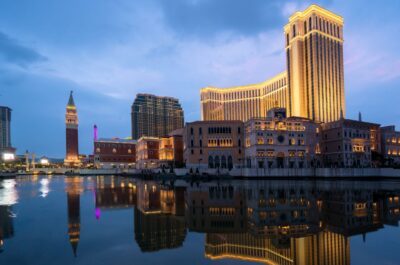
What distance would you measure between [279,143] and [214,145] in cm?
2323

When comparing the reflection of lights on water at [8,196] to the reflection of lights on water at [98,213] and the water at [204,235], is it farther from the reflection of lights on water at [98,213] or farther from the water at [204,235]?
the reflection of lights on water at [98,213]

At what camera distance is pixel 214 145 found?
393 ft

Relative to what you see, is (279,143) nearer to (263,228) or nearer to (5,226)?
(263,228)

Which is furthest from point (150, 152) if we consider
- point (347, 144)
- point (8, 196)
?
point (8, 196)

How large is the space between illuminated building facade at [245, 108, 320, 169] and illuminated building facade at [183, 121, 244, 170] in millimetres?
5730

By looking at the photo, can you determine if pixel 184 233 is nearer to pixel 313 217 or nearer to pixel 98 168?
pixel 313 217

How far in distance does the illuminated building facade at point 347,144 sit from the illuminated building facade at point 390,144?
13277mm

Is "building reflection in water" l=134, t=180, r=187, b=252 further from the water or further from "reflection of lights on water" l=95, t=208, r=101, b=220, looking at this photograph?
"reflection of lights on water" l=95, t=208, r=101, b=220

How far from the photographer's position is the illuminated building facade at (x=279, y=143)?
110 m

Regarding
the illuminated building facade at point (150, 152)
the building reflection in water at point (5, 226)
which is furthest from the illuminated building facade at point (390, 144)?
the building reflection in water at point (5, 226)

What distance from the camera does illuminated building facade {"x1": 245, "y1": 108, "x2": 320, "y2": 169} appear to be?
4331 inches

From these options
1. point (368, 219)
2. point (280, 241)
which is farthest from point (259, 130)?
point (280, 241)

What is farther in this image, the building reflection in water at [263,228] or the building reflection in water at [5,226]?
the building reflection in water at [5,226]

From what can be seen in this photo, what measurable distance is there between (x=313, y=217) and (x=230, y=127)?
9644 centimetres
